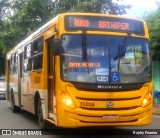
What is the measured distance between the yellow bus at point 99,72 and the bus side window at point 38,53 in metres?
1.26

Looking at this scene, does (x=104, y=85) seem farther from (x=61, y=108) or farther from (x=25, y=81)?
(x=25, y=81)

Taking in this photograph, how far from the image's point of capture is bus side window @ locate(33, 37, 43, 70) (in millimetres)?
12234

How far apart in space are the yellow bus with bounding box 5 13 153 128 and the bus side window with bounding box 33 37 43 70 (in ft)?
4.13

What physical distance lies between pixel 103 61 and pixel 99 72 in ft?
0.98

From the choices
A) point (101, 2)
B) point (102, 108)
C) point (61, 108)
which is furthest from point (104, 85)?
point (101, 2)

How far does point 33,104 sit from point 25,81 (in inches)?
86.1

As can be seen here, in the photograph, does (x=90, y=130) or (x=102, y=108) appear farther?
(x=90, y=130)

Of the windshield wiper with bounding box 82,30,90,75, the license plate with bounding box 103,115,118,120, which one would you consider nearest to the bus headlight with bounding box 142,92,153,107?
the license plate with bounding box 103,115,118,120

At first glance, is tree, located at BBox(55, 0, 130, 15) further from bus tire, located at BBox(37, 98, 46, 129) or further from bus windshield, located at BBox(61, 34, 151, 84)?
bus windshield, located at BBox(61, 34, 151, 84)

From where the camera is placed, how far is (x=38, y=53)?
497 inches

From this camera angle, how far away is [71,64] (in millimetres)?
9836

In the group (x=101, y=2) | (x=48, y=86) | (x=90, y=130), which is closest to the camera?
(x=48, y=86)

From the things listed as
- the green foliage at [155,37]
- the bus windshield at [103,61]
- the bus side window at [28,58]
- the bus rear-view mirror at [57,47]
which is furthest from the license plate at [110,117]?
the green foliage at [155,37]

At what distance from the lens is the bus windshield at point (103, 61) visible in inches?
387
